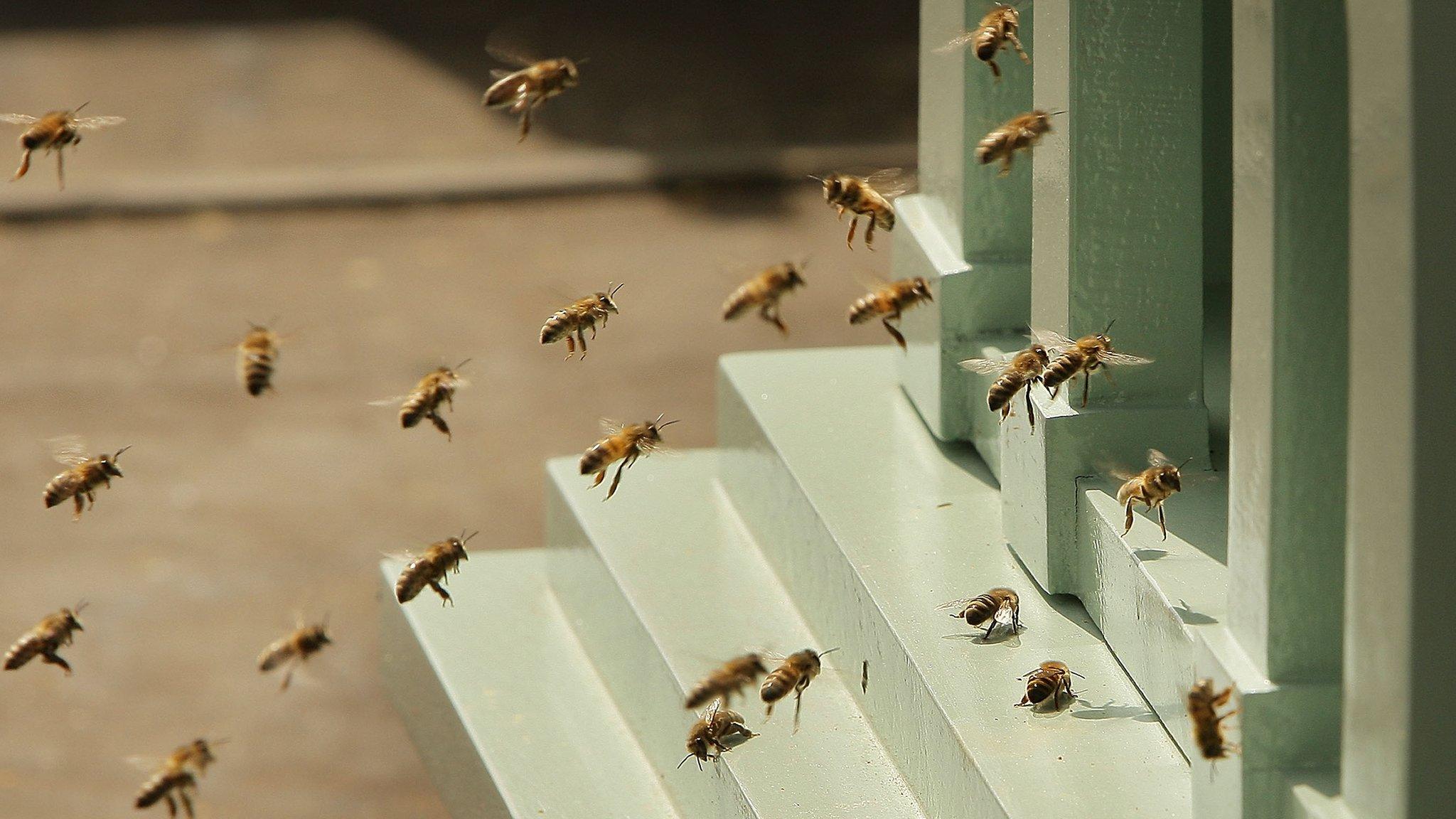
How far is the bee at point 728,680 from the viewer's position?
3557 millimetres

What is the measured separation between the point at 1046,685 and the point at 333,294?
811 centimetres

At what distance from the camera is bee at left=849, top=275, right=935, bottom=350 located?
415cm

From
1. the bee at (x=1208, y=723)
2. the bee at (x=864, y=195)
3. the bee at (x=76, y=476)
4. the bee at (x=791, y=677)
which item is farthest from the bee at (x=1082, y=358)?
the bee at (x=76, y=476)

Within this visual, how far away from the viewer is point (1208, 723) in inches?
111

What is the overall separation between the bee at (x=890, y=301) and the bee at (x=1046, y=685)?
97 cm

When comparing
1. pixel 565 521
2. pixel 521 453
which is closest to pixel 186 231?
pixel 521 453

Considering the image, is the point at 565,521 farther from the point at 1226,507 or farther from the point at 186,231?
the point at 186,231

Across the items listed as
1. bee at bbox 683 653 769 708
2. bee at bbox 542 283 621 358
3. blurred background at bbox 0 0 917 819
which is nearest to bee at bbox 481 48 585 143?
bee at bbox 542 283 621 358

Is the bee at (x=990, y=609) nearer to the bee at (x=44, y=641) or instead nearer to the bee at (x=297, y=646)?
the bee at (x=297, y=646)

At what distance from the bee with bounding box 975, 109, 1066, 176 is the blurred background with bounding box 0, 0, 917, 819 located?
5.65ft

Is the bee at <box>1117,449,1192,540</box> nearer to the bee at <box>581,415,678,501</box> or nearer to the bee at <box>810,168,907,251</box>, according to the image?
the bee at <box>810,168,907,251</box>

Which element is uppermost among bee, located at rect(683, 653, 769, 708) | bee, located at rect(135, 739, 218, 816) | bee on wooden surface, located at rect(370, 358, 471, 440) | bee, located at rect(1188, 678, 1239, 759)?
bee on wooden surface, located at rect(370, 358, 471, 440)

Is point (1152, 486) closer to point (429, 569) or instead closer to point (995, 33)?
point (995, 33)

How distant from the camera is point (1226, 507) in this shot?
3.78 meters
